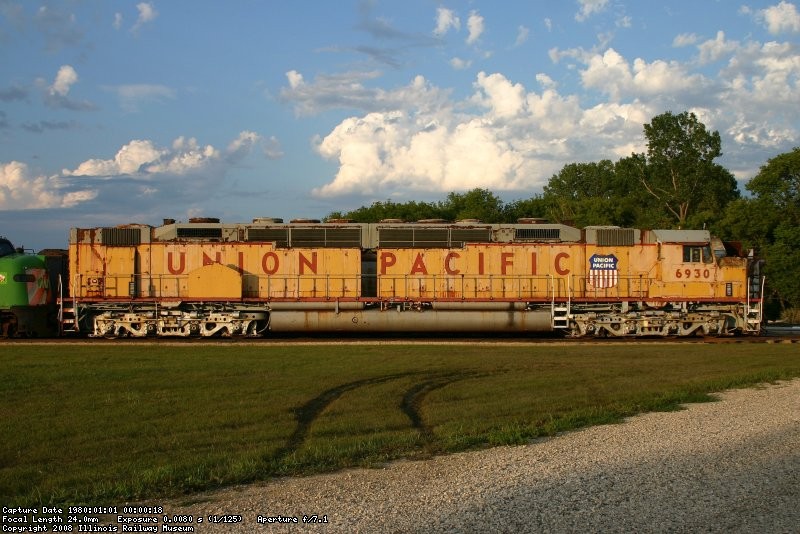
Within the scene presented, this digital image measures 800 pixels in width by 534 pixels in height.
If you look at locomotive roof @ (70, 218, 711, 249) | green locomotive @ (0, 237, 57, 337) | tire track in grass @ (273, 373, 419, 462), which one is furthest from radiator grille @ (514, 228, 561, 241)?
green locomotive @ (0, 237, 57, 337)

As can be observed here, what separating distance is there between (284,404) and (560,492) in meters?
5.20

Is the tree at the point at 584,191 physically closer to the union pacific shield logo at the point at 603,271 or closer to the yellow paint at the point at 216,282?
the union pacific shield logo at the point at 603,271

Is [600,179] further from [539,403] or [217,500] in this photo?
[217,500]

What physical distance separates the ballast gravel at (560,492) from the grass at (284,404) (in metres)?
0.56

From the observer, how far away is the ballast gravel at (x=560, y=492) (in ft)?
19.4

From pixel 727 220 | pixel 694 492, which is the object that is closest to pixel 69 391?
pixel 694 492

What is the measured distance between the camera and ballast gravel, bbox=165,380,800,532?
19.4 ft

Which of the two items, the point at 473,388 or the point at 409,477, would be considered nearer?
the point at 409,477

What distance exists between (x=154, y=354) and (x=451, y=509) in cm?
1297

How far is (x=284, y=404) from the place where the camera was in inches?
425

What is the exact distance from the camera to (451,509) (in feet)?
20.4

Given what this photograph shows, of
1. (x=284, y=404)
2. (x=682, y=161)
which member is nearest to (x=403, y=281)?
(x=284, y=404)

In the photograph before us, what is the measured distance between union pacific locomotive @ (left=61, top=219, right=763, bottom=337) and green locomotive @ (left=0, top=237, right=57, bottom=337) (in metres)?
0.68

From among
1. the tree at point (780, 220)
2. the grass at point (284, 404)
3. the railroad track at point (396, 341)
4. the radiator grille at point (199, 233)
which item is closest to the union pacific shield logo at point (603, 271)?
the railroad track at point (396, 341)
